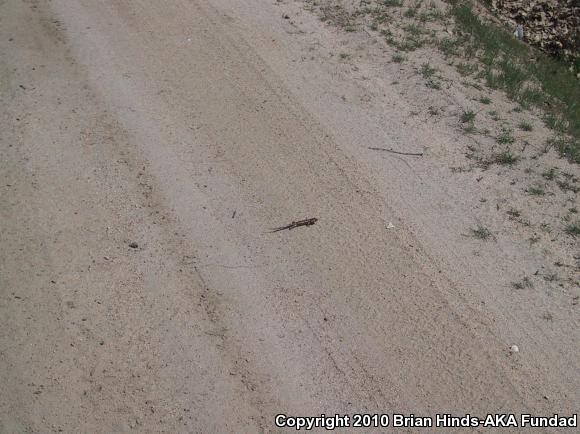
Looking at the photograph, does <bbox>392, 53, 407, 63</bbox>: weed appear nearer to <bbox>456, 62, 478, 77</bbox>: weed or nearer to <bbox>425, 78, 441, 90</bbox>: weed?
<bbox>425, 78, 441, 90</bbox>: weed

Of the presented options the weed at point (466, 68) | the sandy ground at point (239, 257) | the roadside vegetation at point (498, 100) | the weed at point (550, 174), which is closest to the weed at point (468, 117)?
the roadside vegetation at point (498, 100)

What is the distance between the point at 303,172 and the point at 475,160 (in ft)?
5.82

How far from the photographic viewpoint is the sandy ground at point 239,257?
432 cm

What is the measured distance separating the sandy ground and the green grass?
1.27 metres

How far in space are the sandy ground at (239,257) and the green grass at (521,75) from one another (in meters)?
1.27

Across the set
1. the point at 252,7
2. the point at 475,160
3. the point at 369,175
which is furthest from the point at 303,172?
the point at 252,7

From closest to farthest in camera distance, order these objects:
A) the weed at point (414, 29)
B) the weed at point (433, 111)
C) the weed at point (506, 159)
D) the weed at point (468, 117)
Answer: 1. the weed at point (506, 159)
2. the weed at point (468, 117)
3. the weed at point (433, 111)
4. the weed at point (414, 29)

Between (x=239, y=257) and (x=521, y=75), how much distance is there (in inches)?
181

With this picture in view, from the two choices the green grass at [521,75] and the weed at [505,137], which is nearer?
the weed at [505,137]

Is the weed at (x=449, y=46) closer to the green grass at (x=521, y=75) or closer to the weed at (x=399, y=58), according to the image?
the green grass at (x=521, y=75)

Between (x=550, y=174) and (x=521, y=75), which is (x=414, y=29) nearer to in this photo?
(x=521, y=75)

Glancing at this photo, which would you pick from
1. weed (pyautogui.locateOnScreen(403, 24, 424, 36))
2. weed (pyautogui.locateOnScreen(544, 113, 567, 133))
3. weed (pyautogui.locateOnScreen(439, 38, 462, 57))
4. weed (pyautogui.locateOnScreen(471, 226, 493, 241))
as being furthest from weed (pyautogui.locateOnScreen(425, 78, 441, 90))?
weed (pyautogui.locateOnScreen(471, 226, 493, 241))

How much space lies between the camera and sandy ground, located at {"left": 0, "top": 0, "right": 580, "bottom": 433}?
14.2ft

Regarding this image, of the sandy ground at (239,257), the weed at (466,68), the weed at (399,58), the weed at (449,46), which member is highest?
the weed at (449,46)
